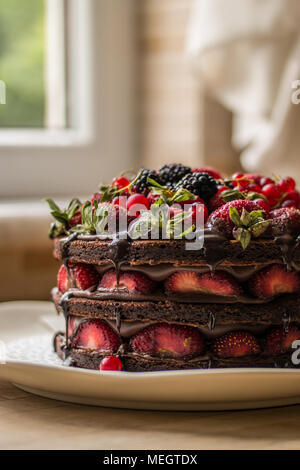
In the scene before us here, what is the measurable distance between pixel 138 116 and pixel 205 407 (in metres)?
1.61

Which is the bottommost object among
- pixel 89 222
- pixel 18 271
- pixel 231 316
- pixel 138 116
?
pixel 231 316

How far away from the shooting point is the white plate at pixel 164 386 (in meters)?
0.81

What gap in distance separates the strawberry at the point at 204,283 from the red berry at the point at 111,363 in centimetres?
12

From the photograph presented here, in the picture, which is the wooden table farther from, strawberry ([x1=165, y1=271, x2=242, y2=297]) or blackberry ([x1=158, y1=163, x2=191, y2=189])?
blackberry ([x1=158, y1=163, x2=191, y2=189])

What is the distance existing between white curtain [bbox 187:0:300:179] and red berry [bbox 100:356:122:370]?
3.15ft

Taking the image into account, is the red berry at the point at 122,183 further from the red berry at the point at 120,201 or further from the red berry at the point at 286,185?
the red berry at the point at 286,185

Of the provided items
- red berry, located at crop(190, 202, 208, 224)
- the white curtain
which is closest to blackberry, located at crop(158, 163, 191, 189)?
red berry, located at crop(190, 202, 208, 224)

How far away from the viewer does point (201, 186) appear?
0.98 m

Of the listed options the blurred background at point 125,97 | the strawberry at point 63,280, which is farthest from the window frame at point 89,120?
the strawberry at point 63,280

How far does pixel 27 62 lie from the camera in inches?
83.0

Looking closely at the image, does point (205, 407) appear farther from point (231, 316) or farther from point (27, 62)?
point (27, 62)

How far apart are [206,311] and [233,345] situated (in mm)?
58

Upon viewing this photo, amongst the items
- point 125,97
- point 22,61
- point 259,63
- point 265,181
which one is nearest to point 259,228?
point 265,181

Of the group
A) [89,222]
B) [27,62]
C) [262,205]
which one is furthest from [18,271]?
[262,205]
